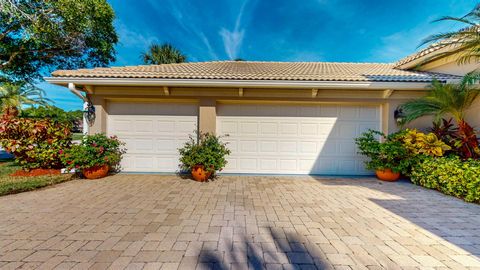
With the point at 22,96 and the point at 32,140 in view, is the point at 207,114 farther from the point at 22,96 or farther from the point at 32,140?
the point at 22,96

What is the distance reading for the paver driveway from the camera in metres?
2.08

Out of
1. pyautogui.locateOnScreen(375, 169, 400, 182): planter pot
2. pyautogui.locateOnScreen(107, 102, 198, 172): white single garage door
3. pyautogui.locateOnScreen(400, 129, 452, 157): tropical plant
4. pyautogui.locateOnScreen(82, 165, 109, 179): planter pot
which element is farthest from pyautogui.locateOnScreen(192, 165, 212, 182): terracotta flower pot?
pyautogui.locateOnScreen(400, 129, 452, 157): tropical plant

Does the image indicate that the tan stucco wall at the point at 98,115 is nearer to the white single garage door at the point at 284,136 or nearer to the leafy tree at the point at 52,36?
the white single garage door at the point at 284,136

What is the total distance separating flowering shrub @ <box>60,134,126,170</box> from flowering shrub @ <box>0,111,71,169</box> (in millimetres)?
508

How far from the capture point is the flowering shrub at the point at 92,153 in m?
5.15

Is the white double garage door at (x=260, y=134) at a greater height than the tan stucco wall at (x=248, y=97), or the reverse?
the tan stucco wall at (x=248, y=97)

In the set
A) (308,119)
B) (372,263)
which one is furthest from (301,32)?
(372,263)

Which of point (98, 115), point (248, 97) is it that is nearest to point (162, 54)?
point (98, 115)

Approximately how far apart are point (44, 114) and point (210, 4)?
768 cm

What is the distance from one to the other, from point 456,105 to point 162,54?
15979mm

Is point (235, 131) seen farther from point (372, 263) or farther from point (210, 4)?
point (210, 4)

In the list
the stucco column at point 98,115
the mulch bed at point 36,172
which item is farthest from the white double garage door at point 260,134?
the mulch bed at point 36,172

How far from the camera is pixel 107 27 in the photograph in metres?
9.48

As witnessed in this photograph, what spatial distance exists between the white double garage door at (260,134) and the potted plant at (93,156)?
21.7 inches
